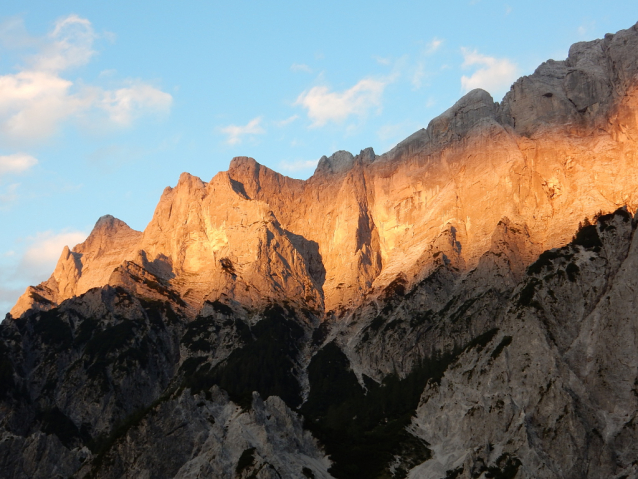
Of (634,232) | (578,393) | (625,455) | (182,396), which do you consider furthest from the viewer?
(634,232)

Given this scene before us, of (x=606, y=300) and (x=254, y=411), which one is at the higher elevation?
(x=254, y=411)

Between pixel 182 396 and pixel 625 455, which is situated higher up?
pixel 182 396

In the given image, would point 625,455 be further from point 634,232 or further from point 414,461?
point 634,232

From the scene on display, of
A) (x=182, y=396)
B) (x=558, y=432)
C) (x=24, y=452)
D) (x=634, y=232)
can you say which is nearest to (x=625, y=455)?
(x=558, y=432)

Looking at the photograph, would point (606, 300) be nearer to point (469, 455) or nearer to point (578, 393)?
point (578, 393)

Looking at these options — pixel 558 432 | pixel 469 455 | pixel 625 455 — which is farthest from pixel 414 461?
pixel 625 455

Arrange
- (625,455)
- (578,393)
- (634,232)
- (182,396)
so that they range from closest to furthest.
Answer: (625,455) → (578,393) → (182,396) → (634,232)

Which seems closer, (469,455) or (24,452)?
(469,455)

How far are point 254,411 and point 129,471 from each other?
2938 cm

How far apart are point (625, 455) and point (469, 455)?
2972 cm

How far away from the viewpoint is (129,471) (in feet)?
538

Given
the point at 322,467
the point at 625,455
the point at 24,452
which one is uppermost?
the point at 24,452

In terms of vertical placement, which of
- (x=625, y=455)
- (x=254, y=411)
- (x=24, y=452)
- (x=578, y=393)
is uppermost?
(x=24, y=452)

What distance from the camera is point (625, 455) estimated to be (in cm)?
15662
